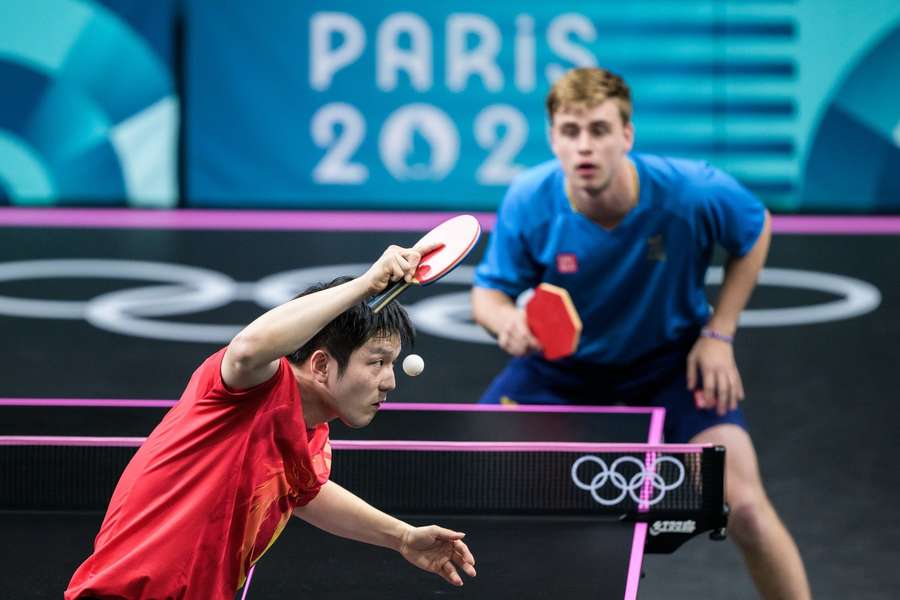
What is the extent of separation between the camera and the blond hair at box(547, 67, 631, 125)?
19.7 feet

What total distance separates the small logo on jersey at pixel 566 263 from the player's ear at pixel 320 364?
8.57 feet

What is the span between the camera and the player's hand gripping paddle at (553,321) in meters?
5.75

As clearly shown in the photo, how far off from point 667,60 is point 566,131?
7417 millimetres

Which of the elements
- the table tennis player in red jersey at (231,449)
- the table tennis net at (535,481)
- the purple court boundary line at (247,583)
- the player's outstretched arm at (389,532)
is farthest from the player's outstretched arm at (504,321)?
the table tennis player in red jersey at (231,449)

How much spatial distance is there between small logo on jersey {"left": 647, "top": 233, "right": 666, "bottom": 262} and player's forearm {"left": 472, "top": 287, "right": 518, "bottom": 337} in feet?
1.90

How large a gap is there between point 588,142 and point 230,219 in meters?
7.55

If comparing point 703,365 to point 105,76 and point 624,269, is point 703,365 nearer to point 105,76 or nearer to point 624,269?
point 624,269

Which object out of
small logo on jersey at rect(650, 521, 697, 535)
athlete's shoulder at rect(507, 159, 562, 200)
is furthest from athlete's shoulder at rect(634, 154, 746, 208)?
small logo on jersey at rect(650, 521, 697, 535)

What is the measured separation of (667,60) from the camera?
13180mm

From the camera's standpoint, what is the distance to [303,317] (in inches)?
132

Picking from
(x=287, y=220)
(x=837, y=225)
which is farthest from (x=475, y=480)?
(x=837, y=225)

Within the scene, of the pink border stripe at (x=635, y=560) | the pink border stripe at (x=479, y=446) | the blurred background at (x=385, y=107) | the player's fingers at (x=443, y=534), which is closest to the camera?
the player's fingers at (x=443, y=534)

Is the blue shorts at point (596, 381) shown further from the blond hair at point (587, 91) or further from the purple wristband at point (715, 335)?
the blond hair at point (587, 91)

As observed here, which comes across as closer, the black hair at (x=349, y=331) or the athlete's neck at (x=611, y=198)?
the black hair at (x=349, y=331)
